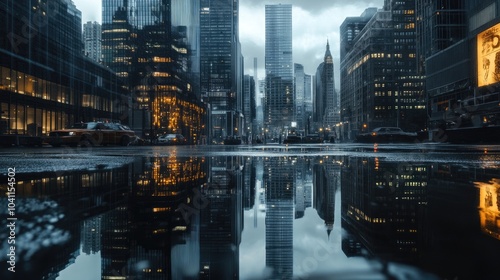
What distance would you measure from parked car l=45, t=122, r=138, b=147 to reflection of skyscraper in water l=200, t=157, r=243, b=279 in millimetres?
21085

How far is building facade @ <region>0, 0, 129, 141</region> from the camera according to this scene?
36.4 metres

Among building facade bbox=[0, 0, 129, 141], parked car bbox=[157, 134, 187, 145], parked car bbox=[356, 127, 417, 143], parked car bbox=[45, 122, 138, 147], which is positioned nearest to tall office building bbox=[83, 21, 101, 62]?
building facade bbox=[0, 0, 129, 141]

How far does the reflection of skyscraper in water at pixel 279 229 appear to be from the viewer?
1.86 meters

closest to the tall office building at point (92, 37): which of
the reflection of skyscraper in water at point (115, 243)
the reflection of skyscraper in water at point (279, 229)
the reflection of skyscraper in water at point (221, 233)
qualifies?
the reflection of skyscraper in water at point (279, 229)

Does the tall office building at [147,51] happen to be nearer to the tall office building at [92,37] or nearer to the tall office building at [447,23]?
the tall office building at [92,37]

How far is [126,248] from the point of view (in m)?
2.11

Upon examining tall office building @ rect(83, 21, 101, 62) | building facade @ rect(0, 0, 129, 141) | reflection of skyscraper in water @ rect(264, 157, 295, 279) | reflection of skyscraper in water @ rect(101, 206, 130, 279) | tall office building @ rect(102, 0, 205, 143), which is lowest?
reflection of skyscraper in water @ rect(264, 157, 295, 279)

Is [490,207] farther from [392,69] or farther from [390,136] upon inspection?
[392,69]

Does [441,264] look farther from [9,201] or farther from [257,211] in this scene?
[9,201]

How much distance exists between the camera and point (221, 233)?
2523 mm

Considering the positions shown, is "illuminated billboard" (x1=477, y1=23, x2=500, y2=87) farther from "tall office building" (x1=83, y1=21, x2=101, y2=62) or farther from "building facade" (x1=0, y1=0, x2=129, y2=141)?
"tall office building" (x1=83, y1=21, x2=101, y2=62)

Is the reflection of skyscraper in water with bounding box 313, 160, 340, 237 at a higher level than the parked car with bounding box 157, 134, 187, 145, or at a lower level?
lower

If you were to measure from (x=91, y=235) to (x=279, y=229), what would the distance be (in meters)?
1.23

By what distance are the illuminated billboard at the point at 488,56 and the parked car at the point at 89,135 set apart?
53.1 meters
